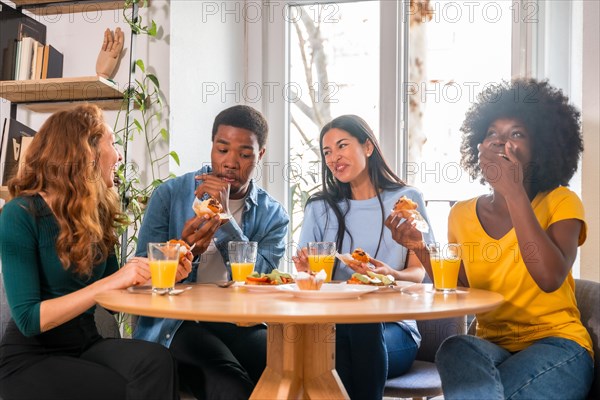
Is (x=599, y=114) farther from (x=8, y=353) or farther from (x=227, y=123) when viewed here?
(x=8, y=353)

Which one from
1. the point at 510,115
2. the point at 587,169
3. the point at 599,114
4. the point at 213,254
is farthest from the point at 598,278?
the point at 213,254

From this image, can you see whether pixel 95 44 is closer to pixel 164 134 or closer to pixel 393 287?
pixel 164 134

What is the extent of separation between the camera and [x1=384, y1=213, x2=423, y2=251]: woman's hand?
200 centimetres

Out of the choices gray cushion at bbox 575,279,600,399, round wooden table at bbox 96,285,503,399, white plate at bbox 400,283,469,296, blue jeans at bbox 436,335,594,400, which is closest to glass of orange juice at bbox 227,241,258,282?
round wooden table at bbox 96,285,503,399

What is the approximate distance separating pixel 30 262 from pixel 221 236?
2.32 ft

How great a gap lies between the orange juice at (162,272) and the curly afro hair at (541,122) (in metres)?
1.06

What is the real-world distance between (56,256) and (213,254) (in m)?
0.65

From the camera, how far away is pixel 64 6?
10.4ft

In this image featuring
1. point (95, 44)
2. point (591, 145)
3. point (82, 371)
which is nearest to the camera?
point (82, 371)

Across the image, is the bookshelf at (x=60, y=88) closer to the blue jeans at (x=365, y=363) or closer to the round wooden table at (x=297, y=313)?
the round wooden table at (x=297, y=313)

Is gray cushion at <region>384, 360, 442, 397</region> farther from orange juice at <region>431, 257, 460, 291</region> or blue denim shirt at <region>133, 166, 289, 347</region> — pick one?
blue denim shirt at <region>133, 166, 289, 347</region>

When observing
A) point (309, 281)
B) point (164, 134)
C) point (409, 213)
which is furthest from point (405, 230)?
point (164, 134)

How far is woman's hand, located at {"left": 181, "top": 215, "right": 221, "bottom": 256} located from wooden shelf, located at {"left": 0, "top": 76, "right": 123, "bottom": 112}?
1060mm

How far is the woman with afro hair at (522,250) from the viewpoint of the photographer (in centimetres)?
170
